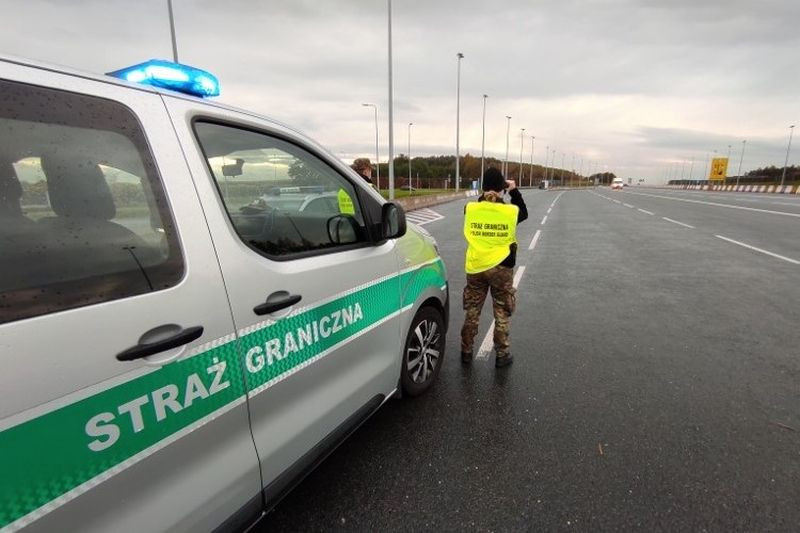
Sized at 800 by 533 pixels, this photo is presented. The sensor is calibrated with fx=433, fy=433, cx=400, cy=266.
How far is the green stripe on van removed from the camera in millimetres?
1086

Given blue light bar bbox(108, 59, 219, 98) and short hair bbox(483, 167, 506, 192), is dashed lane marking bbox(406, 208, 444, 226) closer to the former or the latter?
short hair bbox(483, 167, 506, 192)

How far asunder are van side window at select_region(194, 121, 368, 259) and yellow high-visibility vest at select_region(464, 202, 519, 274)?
1.52 metres

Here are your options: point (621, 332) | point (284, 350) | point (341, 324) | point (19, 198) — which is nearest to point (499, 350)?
point (621, 332)

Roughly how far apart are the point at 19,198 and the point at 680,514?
122 inches

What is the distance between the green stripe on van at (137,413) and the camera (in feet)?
3.56

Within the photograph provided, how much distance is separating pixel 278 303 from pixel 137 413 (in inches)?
25.6

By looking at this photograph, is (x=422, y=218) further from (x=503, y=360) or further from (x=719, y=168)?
(x=719, y=168)

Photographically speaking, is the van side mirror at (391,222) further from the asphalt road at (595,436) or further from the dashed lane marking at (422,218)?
the dashed lane marking at (422,218)

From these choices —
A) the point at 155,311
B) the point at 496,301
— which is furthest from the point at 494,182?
the point at 155,311

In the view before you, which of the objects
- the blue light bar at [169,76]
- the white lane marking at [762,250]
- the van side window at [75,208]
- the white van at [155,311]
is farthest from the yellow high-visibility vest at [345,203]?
the white lane marking at [762,250]

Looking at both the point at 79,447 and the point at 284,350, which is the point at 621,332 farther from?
the point at 79,447

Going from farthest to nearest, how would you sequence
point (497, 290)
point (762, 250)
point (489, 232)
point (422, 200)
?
point (422, 200) < point (762, 250) < point (497, 290) < point (489, 232)

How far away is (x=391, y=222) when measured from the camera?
2.62m

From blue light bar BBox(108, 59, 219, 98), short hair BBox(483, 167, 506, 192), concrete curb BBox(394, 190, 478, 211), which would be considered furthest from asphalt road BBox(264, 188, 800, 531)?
concrete curb BBox(394, 190, 478, 211)
